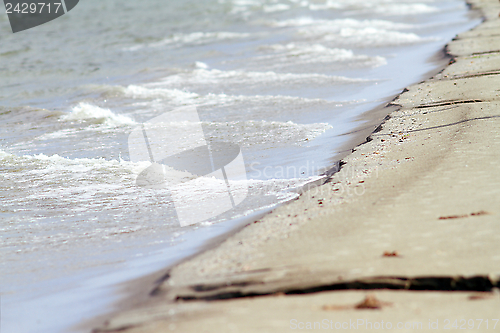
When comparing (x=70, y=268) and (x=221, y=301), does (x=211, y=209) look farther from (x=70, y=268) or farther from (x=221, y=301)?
(x=221, y=301)

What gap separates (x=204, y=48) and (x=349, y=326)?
676 inches

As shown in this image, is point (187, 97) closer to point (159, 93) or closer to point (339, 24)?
point (159, 93)

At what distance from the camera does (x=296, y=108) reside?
884 centimetres

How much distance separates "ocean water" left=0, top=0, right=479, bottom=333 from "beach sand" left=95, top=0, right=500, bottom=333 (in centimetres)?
58

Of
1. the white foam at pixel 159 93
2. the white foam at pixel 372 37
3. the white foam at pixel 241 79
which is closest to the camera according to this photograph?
the white foam at pixel 159 93

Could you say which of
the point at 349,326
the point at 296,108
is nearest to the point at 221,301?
the point at 349,326

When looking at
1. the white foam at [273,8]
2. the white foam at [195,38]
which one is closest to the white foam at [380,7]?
the white foam at [273,8]

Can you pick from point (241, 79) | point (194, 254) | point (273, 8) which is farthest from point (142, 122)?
point (273, 8)

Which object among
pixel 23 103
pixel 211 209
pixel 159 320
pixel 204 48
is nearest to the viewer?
pixel 159 320

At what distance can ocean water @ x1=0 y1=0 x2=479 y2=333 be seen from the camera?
A: 392cm

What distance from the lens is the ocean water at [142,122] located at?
3.92 m

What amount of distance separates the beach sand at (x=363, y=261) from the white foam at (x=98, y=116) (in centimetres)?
533

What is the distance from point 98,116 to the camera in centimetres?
946

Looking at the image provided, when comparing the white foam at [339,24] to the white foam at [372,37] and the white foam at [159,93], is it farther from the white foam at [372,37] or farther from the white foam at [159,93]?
the white foam at [159,93]
